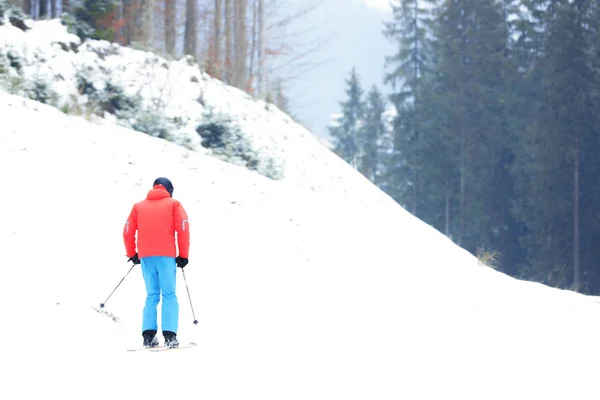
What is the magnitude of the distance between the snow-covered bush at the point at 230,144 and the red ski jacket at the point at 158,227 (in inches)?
381

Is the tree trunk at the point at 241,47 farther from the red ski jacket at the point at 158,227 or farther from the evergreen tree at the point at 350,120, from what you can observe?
the evergreen tree at the point at 350,120

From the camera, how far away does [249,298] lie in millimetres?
10242

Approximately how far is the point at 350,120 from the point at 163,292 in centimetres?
6516

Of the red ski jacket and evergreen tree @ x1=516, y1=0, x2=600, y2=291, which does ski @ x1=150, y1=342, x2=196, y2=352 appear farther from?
evergreen tree @ x1=516, y1=0, x2=600, y2=291

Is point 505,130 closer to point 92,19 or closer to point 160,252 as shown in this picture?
point 92,19

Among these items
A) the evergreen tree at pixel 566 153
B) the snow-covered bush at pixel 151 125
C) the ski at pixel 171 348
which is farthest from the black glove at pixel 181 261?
the evergreen tree at pixel 566 153

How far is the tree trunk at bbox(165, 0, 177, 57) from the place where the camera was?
26.2m

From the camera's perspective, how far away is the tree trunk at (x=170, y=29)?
86.0 ft

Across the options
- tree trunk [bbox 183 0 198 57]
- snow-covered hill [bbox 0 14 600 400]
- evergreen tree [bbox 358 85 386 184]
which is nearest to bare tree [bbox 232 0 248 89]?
tree trunk [bbox 183 0 198 57]

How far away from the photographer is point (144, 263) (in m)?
7.89

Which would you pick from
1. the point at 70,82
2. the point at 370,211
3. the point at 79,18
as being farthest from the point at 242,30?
the point at 370,211

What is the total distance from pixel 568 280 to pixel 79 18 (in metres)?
26.3

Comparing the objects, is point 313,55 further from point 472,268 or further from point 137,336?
point 137,336

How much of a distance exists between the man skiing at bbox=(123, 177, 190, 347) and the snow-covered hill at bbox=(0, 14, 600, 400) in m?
0.35
